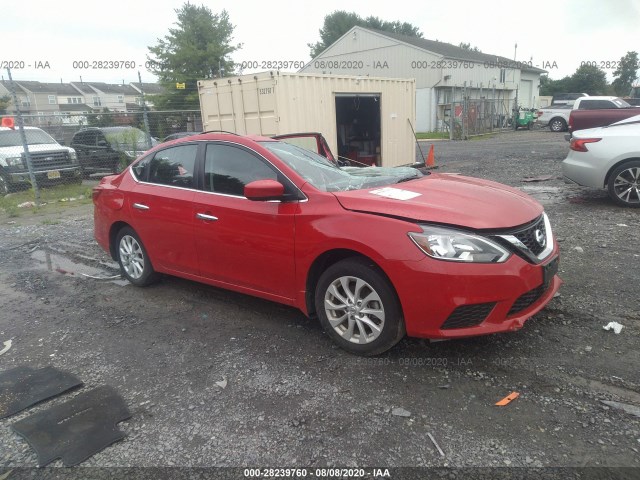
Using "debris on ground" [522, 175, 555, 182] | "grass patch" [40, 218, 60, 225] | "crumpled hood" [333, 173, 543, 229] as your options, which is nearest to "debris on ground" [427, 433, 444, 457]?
"crumpled hood" [333, 173, 543, 229]

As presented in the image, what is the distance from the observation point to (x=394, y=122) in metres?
12.7

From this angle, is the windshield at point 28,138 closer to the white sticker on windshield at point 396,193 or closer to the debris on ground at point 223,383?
the debris on ground at point 223,383

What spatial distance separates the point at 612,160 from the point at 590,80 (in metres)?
55.6

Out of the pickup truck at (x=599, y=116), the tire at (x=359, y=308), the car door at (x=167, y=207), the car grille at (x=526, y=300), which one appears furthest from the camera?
the pickup truck at (x=599, y=116)

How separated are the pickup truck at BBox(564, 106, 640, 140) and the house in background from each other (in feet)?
65.4

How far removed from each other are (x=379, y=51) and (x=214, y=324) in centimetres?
3717

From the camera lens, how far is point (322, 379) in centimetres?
316

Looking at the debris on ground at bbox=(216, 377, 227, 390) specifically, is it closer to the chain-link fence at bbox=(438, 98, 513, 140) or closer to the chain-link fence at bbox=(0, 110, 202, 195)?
the chain-link fence at bbox=(0, 110, 202, 195)

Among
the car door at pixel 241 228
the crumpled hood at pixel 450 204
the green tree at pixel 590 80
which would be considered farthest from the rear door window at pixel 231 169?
the green tree at pixel 590 80

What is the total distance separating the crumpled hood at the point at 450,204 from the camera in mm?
3061

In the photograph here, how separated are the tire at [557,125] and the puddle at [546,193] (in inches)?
763

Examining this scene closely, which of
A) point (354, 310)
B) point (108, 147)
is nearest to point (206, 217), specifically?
point (354, 310)

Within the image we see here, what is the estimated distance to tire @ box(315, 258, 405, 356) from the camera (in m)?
3.15

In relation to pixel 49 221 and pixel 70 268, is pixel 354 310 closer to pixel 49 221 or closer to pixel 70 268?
pixel 70 268
